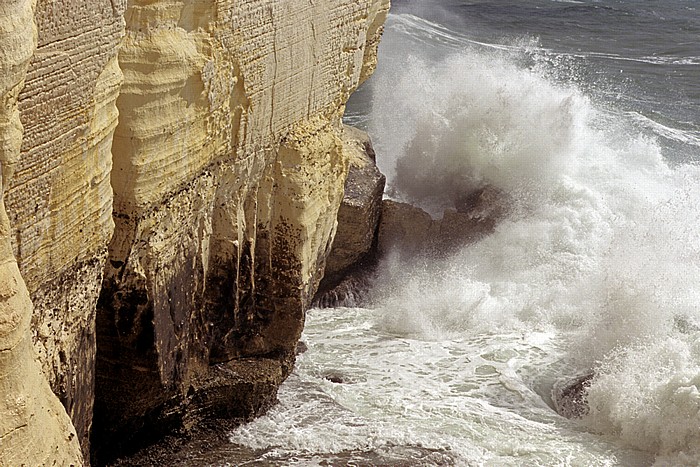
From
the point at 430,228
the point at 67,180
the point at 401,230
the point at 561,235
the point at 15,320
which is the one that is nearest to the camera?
the point at 15,320

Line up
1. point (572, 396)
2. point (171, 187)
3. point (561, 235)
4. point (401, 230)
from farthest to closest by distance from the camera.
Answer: point (561, 235) → point (401, 230) → point (572, 396) → point (171, 187)

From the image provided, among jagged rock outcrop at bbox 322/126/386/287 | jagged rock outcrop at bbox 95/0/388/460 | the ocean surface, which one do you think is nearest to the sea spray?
the ocean surface

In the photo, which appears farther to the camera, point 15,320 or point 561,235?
point 561,235

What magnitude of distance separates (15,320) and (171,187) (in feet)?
9.49

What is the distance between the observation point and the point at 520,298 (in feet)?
41.4

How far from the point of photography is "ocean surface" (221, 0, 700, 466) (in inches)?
363

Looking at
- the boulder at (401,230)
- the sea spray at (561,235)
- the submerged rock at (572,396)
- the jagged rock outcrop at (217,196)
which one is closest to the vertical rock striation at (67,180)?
the jagged rock outcrop at (217,196)

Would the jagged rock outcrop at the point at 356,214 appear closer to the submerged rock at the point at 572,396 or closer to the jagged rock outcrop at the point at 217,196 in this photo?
the jagged rock outcrop at the point at 217,196

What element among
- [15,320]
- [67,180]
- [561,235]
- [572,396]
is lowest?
[572,396]

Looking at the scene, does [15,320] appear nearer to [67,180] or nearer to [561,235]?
[67,180]

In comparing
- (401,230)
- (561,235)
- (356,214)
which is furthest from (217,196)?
(561,235)

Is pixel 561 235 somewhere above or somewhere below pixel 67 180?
below

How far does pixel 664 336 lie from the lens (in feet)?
35.9

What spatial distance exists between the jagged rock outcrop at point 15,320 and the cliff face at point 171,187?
2cm
